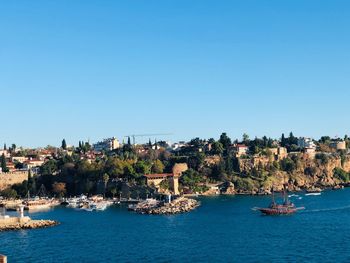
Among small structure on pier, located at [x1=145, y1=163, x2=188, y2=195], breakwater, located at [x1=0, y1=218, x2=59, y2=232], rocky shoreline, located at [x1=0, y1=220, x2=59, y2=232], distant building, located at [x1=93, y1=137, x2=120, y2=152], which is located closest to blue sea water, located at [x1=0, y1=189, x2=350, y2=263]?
rocky shoreline, located at [x1=0, y1=220, x2=59, y2=232]

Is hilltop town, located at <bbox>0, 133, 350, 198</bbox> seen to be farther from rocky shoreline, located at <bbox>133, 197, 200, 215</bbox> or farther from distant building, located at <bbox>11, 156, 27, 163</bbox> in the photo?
rocky shoreline, located at <bbox>133, 197, 200, 215</bbox>

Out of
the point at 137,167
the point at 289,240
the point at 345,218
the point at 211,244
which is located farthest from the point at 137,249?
the point at 137,167

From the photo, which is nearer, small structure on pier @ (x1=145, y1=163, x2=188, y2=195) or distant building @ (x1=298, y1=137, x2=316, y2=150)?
small structure on pier @ (x1=145, y1=163, x2=188, y2=195)

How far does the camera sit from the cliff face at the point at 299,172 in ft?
227

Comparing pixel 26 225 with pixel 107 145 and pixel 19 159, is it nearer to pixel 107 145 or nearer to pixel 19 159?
pixel 19 159

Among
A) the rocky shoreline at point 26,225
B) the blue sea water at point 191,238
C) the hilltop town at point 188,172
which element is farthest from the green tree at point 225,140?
the rocky shoreline at point 26,225

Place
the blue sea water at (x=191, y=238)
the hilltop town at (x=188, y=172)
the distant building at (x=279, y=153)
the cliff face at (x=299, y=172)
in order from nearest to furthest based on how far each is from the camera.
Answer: the blue sea water at (x=191, y=238) → the hilltop town at (x=188, y=172) → the cliff face at (x=299, y=172) → the distant building at (x=279, y=153)

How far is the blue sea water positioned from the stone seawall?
758 inches

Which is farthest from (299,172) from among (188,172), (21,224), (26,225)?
(21,224)

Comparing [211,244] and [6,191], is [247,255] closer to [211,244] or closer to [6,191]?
[211,244]

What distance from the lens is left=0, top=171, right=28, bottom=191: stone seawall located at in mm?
65750

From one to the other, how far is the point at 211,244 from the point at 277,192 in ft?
118

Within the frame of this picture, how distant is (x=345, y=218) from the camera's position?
132 ft

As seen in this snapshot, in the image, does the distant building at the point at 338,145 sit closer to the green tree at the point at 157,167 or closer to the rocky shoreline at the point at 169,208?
the green tree at the point at 157,167
